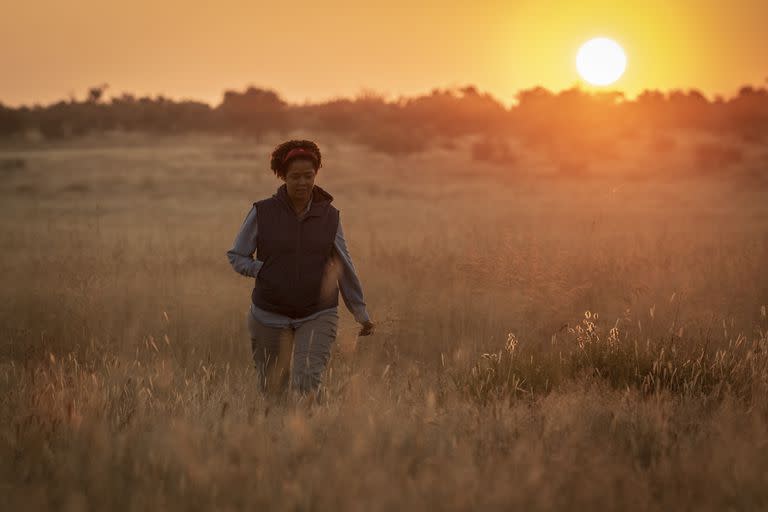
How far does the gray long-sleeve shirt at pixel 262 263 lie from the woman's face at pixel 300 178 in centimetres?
11

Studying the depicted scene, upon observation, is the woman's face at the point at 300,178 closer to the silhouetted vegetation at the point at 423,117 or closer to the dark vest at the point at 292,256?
the dark vest at the point at 292,256

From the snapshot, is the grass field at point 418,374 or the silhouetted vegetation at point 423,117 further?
the silhouetted vegetation at point 423,117

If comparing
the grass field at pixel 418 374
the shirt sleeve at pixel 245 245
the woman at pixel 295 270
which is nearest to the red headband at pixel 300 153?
the woman at pixel 295 270

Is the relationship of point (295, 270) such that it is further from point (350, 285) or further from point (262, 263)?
point (350, 285)

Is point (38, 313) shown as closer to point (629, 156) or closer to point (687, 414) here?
point (687, 414)

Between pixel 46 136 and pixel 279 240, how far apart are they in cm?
4613


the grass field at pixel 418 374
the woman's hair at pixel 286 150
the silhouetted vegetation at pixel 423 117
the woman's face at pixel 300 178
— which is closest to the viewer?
the grass field at pixel 418 374

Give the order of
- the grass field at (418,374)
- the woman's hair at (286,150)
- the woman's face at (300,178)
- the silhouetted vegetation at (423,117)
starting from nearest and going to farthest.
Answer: the grass field at (418,374) → the woman's face at (300,178) → the woman's hair at (286,150) → the silhouetted vegetation at (423,117)

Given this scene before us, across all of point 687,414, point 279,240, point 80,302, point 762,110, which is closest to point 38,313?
point 80,302

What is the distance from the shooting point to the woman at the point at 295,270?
228 inches

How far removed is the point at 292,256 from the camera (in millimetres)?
5812

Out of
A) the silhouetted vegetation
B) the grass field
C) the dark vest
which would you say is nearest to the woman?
the dark vest

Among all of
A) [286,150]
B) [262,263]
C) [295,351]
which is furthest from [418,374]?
[286,150]

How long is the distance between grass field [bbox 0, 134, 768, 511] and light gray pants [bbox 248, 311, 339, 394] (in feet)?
0.66
